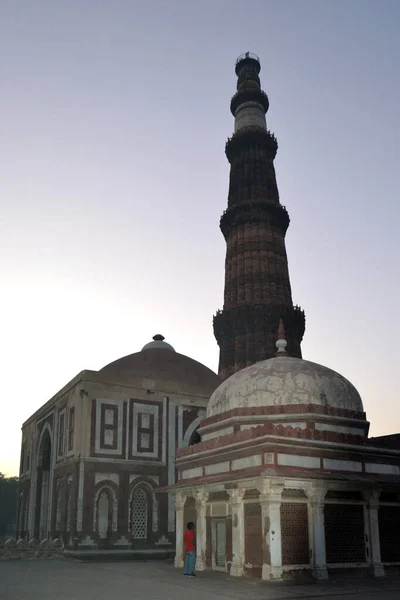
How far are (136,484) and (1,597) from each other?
1483 centimetres

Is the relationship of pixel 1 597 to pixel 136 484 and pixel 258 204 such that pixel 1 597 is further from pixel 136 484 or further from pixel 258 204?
pixel 258 204

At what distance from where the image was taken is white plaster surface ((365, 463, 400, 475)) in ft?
55.8

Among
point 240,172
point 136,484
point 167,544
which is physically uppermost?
point 240,172

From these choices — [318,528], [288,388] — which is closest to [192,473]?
[288,388]

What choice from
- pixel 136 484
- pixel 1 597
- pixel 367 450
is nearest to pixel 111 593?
pixel 1 597

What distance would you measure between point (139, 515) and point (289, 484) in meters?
13.0

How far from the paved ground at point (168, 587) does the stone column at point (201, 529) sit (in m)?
0.77

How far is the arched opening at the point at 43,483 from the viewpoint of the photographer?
31859 mm

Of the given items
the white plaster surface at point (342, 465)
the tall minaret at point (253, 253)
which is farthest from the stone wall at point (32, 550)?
the tall minaret at point (253, 253)

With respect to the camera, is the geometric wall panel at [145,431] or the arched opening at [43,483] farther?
the arched opening at [43,483]

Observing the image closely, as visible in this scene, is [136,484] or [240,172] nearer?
[136,484]

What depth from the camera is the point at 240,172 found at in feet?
135

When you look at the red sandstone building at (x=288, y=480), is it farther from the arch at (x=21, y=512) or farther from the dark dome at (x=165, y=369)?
the arch at (x=21, y=512)

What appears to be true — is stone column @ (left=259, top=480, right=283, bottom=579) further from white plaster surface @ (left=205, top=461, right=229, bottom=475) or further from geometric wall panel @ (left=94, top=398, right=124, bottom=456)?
geometric wall panel @ (left=94, top=398, right=124, bottom=456)
